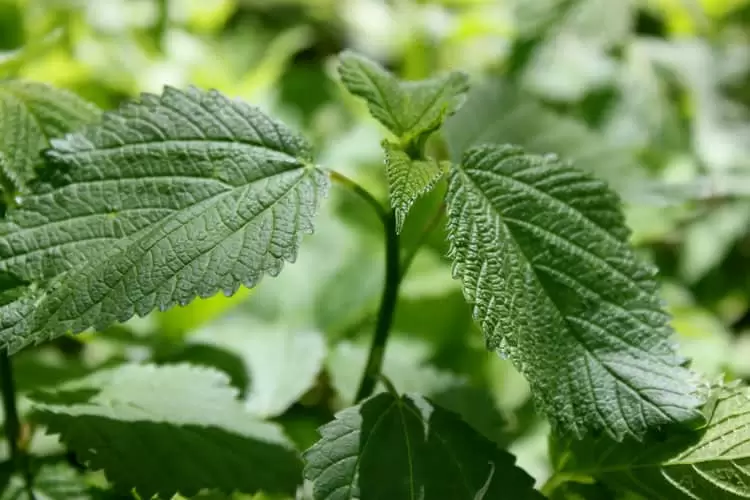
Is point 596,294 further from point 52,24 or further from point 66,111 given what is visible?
point 52,24

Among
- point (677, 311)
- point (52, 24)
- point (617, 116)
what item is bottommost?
point (677, 311)

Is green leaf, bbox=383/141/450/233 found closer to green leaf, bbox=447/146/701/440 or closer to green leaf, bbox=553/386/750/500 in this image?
green leaf, bbox=447/146/701/440

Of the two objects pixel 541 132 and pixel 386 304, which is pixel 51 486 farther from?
pixel 541 132

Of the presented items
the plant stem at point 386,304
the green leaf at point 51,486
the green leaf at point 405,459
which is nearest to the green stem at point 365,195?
the plant stem at point 386,304

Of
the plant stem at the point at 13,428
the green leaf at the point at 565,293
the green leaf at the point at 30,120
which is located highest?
the green leaf at the point at 30,120

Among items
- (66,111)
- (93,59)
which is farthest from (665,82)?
(66,111)

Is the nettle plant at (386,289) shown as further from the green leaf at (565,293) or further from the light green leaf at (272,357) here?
the light green leaf at (272,357)
